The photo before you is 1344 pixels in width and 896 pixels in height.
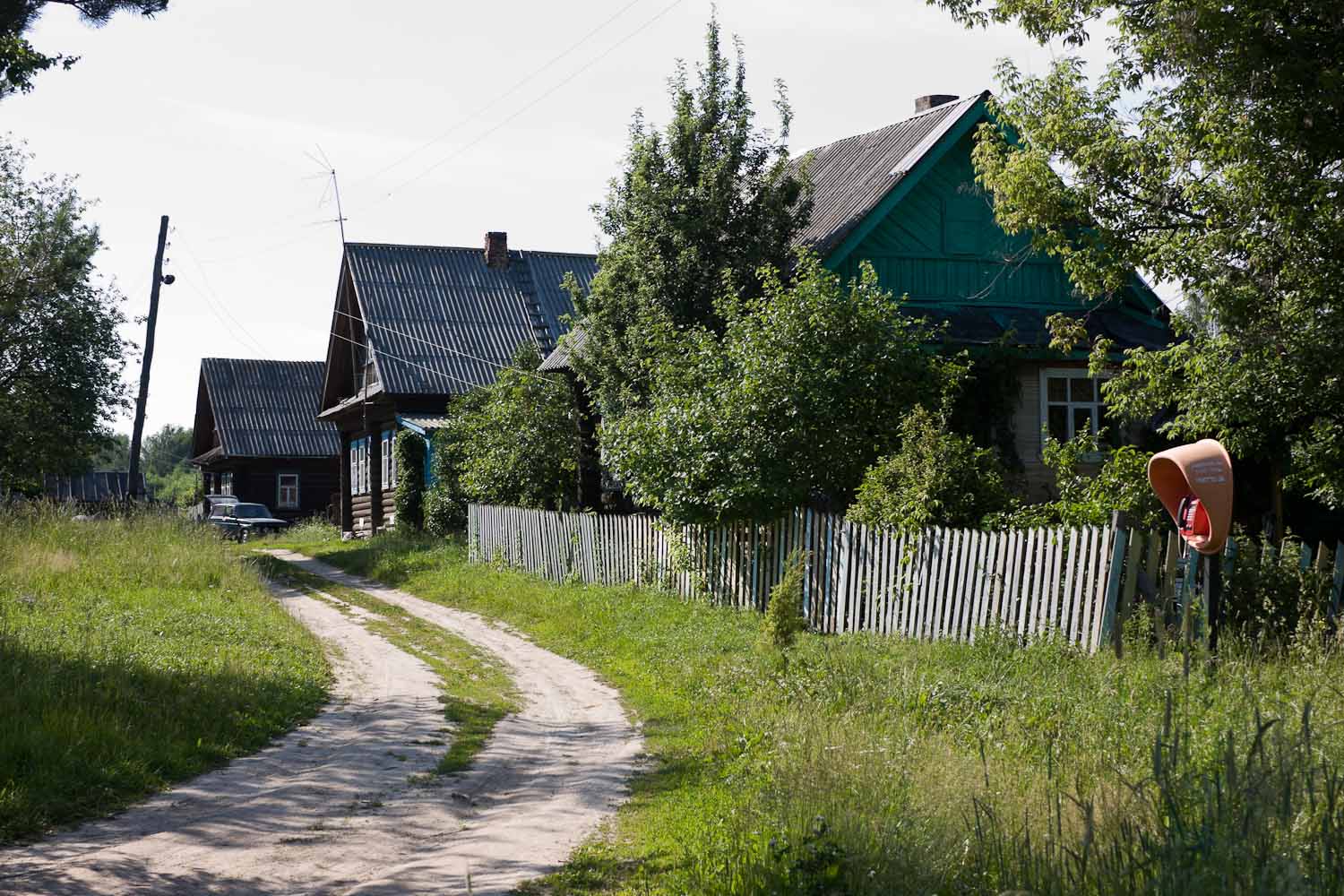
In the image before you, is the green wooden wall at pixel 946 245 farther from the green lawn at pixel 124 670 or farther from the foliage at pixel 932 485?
the green lawn at pixel 124 670

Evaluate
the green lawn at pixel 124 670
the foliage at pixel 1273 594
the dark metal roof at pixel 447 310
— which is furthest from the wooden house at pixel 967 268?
the dark metal roof at pixel 447 310

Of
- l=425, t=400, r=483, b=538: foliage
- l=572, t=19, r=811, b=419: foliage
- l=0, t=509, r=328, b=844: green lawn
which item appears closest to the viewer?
l=0, t=509, r=328, b=844: green lawn

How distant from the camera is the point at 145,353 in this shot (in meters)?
29.9

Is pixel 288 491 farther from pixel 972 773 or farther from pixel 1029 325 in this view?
pixel 972 773

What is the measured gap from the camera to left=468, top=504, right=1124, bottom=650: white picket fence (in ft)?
35.2

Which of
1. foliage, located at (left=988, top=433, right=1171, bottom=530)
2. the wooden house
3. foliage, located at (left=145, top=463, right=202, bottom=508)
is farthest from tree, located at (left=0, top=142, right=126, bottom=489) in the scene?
foliage, located at (left=988, top=433, right=1171, bottom=530)

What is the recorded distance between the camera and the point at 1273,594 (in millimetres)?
10500

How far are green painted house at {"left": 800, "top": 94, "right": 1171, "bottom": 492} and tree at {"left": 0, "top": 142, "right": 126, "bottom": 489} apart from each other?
25072 mm

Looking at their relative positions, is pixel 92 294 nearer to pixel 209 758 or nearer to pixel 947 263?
pixel 947 263

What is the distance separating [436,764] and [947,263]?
49.3ft

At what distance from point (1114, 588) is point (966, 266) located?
11.6 meters

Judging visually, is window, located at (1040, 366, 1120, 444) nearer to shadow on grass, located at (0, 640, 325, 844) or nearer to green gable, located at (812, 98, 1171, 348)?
green gable, located at (812, 98, 1171, 348)

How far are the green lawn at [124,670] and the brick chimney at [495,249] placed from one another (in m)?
19.4

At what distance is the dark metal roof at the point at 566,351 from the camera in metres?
21.6
